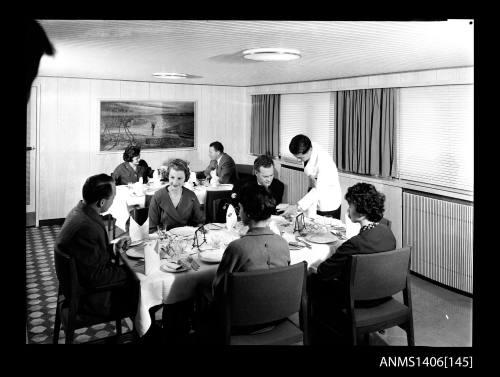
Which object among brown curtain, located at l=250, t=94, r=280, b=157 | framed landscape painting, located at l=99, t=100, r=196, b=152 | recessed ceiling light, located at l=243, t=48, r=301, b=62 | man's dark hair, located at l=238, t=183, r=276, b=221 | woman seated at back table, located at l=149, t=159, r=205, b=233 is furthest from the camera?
brown curtain, located at l=250, t=94, r=280, b=157

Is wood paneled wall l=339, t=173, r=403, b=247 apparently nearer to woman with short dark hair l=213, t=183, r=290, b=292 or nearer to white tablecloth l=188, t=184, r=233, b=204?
Answer: white tablecloth l=188, t=184, r=233, b=204

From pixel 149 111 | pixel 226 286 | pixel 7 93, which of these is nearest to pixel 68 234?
pixel 7 93

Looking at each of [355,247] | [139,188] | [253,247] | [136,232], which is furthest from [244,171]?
[253,247]

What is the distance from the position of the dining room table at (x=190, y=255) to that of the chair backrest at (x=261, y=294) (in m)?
0.48

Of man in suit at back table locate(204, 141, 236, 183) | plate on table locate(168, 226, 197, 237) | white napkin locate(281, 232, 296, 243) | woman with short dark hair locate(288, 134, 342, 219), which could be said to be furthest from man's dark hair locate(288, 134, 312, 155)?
man in suit at back table locate(204, 141, 236, 183)

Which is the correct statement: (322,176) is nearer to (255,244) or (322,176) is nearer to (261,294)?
(255,244)

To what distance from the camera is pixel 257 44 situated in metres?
3.26

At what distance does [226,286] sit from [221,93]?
6.29 meters

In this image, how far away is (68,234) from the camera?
2.44 metres

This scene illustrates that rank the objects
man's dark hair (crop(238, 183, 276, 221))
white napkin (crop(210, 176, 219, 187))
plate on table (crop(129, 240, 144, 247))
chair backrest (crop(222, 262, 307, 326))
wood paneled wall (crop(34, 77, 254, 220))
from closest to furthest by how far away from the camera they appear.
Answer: chair backrest (crop(222, 262, 307, 326))
man's dark hair (crop(238, 183, 276, 221))
plate on table (crop(129, 240, 144, 247))
white napkin (crop(210, 176, 219, 187))
wood paneled wall (crop(34, 77, 254, 220))

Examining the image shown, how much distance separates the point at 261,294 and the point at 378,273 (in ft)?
2.43

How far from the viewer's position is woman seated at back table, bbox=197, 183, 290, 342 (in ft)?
7.31

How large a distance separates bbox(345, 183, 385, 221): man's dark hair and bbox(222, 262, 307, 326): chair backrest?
64 cm

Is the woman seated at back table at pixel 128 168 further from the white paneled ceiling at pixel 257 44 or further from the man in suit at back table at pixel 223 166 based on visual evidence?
the white paneled ceiling at pixel 257 44
